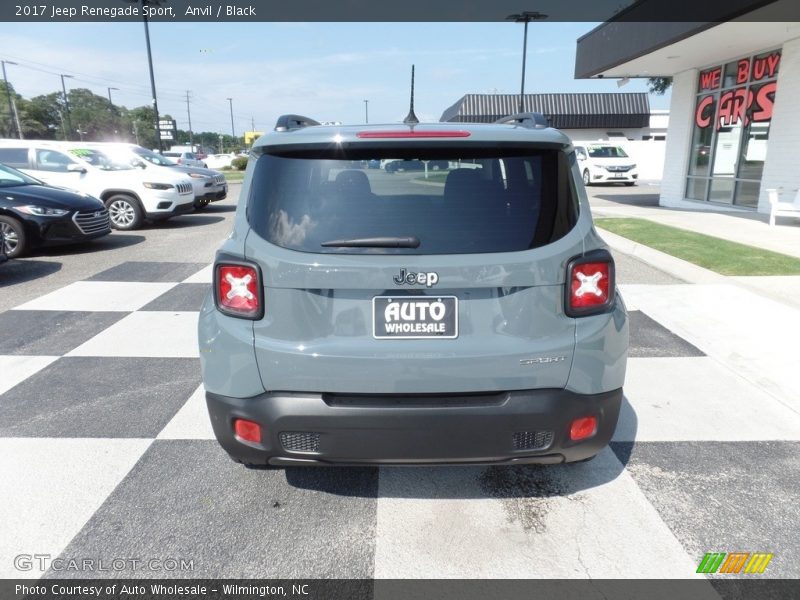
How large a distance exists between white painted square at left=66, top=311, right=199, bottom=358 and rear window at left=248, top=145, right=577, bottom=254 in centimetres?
280

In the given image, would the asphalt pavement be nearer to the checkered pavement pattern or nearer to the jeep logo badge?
the checkered pavement pattern

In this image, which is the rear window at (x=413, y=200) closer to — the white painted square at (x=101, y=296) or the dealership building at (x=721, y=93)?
the white painted square at (x=101, y=296)

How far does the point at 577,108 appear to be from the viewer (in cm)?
4397

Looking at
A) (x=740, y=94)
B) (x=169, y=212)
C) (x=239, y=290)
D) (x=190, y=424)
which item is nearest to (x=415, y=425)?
(x=239, y=290)

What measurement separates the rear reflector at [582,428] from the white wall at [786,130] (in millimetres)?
12358

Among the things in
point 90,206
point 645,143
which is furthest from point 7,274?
point 645,143

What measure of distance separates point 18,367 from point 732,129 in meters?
16.6

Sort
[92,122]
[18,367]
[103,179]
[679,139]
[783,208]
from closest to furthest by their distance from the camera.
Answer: [18,367] → [783,208] → [103,179] → [679,139] → [92,122]

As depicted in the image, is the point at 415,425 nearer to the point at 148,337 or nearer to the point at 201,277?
the point at 148,337

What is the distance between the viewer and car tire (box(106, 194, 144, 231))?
11.6 metres

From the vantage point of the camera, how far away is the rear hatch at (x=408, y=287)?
86.4 inches

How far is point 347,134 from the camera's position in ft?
7.71

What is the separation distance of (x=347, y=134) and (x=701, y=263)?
712 cm

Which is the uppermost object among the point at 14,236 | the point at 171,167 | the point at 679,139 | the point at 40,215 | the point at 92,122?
the point at 92,122
